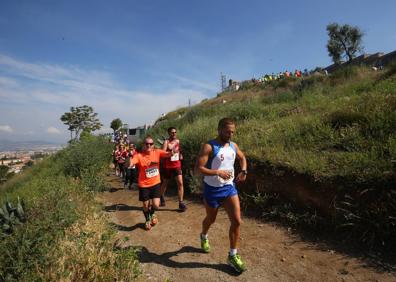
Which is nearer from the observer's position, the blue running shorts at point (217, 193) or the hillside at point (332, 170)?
the blue running shorts at point (217, 193)

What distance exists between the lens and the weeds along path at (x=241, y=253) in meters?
3.74

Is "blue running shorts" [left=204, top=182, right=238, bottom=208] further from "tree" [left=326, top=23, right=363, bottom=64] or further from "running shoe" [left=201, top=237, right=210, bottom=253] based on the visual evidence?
"tree" [left=326, top=23, right=363, bottom=64]

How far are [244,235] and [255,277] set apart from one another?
4.05ft

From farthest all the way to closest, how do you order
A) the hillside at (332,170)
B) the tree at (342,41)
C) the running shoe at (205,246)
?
the tree at (342,41), the running shoe at (205,246), the hillside at (332,170)

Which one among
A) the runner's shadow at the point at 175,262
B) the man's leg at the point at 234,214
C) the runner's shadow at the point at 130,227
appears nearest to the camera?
the man's leg at the point at 234,214

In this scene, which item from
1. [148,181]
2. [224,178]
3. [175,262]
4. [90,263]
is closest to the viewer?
[90,263]

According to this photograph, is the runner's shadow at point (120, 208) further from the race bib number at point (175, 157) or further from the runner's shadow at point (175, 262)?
the runner's shadow at point (175, 262)

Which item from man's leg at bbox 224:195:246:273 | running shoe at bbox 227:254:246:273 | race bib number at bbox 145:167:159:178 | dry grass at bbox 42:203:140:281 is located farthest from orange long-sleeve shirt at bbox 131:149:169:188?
running shoe at bbox 227:254:246:273

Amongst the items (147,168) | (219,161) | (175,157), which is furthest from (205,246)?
(175,157)

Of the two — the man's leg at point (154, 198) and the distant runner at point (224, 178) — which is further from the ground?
the distant runner at point (224, 178)

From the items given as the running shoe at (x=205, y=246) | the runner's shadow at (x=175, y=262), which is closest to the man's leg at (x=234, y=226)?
the runner's shadow at (x=175, y=262)

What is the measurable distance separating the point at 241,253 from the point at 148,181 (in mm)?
2185

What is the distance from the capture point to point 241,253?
4.41 m

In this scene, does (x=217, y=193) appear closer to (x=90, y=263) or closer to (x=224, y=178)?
(x=224, y=178)
